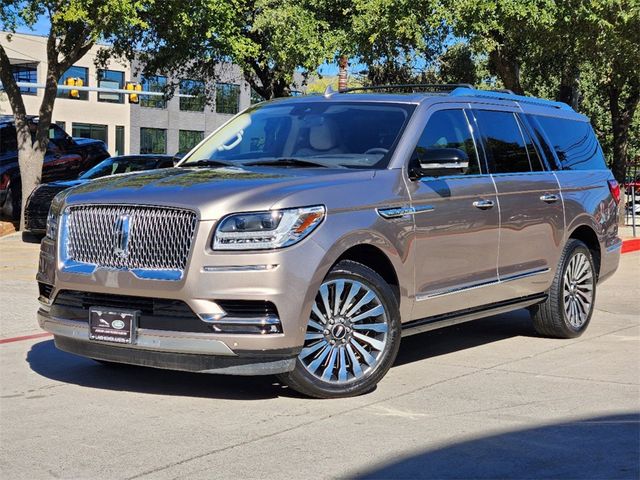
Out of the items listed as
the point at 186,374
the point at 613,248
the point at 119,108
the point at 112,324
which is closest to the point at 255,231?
the point at 112,324

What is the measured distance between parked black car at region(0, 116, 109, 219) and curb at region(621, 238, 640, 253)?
11.9 m

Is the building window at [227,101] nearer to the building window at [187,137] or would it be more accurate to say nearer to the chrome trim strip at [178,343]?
the building window at [187,137]

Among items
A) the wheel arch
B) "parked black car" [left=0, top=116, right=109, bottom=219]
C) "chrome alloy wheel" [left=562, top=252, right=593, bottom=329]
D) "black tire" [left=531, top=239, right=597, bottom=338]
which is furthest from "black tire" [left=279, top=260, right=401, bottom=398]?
"parked black car" [left=0, top=116, right=109, bottom=219]

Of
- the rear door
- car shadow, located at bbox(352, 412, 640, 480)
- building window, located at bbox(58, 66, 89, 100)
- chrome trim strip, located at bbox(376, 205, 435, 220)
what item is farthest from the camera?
building window, located at bbox(58, 66, 89, 100)

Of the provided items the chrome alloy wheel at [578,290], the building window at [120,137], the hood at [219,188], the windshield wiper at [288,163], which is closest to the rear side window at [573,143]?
the chrome alloy wheel at [578,290]

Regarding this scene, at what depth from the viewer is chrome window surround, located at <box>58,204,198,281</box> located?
5922 mm

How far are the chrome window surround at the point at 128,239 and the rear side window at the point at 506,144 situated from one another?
2.86 meters

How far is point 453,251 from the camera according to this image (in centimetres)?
714

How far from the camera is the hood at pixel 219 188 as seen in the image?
19.4 ft

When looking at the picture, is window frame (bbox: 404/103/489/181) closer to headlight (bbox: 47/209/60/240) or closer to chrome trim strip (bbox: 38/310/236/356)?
chrome trim strip (bbox: 38/310/236/356)

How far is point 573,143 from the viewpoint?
916 centimetres

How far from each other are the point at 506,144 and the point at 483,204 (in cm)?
84

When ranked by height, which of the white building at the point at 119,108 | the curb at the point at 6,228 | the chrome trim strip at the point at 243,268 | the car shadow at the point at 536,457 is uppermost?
the white building at the point at 119,108

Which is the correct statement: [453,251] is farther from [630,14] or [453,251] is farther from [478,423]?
[630,14]
